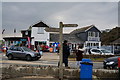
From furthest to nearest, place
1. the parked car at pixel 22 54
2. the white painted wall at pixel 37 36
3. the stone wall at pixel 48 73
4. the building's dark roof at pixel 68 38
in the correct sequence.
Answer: the building's dark roof at pixel 68 38
the white painted wall at pixel 37 36
the parked car at pixel 22 54
the stone wall at pixel 48 73

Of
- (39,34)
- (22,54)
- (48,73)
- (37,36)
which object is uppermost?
(39,34)

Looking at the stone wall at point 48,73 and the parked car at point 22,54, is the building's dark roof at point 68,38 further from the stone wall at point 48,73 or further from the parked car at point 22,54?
the stone wall at point 48,73

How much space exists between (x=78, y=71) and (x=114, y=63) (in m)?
3.64

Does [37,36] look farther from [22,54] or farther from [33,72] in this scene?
[33,72]

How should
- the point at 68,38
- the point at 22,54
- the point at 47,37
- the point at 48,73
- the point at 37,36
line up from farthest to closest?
the point at 68,38
the point at 47,37
the point at 37,36
the point at 22,54
the point at 48,73

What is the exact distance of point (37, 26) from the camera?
139 feet

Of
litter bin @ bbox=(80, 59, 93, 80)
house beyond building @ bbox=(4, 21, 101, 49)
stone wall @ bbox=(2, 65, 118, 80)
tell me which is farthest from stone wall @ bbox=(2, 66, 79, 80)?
house beyond building @ bbox=(4, 21, 101, 49)

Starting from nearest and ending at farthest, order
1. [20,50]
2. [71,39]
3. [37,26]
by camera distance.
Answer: [20,50] → [37,26] → [71,39]

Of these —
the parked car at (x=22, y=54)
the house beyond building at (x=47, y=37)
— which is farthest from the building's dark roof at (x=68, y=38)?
the parked car at (x=22, y=54)

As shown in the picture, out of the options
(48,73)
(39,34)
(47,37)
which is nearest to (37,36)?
(39,34)

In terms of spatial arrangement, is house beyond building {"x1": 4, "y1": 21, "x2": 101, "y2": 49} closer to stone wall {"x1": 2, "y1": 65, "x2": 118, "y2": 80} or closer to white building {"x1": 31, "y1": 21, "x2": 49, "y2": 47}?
white building {"x1": 31, "y1": 21, "x2": 49, "y2": 47}

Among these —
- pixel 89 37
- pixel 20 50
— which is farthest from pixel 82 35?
pixel 20 50

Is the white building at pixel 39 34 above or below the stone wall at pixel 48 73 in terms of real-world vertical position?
above

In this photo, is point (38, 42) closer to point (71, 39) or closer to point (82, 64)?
point (71, 39)
